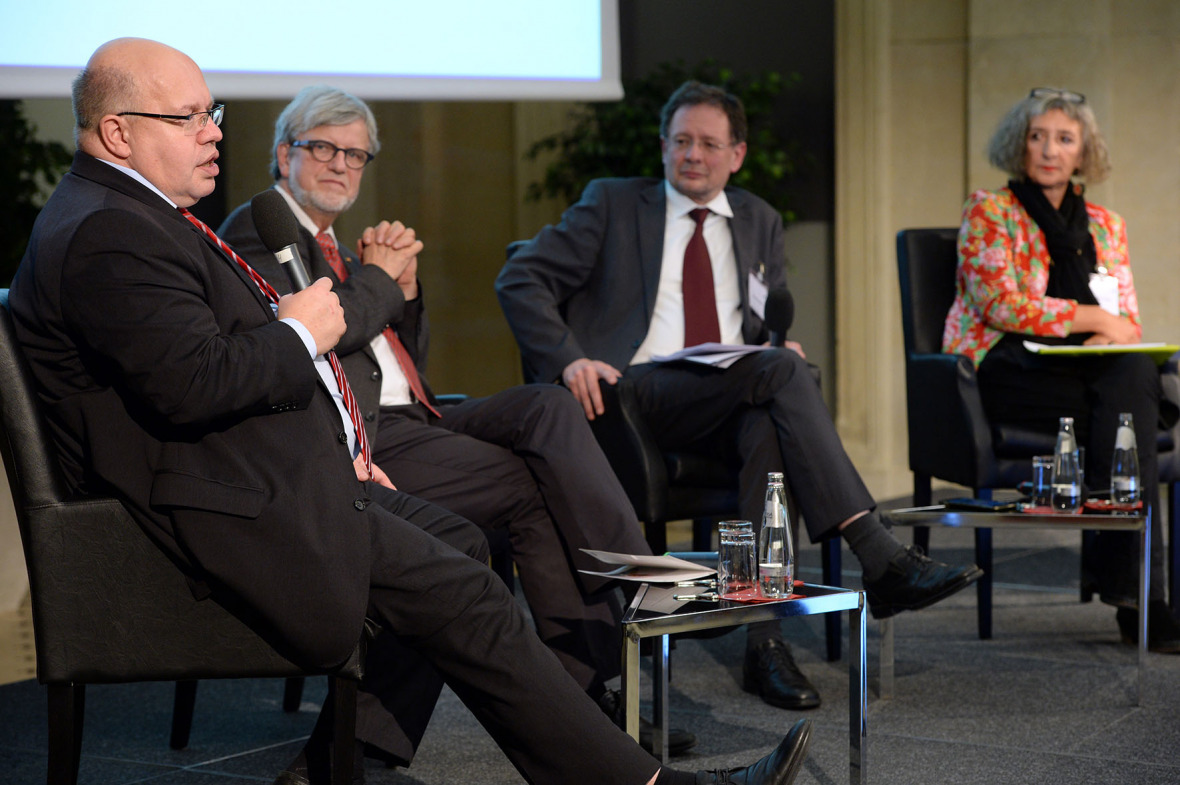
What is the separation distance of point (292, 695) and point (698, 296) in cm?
141

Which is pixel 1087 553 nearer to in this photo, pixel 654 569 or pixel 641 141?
pixel 654 569

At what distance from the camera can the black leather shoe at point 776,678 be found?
261cm

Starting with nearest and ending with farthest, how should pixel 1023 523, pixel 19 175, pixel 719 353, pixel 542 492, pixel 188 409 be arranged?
pixel 188 409
pixel 542 492
pixel 1023 523
pixel 719 353
pixel 19 175

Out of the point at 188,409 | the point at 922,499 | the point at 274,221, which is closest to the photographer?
the point at 188,409

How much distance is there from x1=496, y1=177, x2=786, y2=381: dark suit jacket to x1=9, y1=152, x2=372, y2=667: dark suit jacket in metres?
1.53

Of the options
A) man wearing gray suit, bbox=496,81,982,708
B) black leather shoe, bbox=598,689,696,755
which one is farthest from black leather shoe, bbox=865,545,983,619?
black leather shoe, bbox=598,689,696,755

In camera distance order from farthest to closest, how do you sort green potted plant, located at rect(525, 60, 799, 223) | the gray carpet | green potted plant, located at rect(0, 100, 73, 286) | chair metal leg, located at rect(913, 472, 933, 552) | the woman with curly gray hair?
green potted plant, located at rect(525, 60, 799, 223) → green potted plant, located at rect(0, 100, 73, 286) → chair metal leg, located at rect(913, 472, 933, 552) → the woman with curly gray hair → the gray carpet

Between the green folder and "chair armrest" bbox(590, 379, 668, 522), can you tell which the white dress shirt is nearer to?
"chair armrest" bbox(590, 379, 668, 522)

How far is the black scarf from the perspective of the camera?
3.47m

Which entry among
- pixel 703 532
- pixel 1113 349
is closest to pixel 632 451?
pixel 703 532

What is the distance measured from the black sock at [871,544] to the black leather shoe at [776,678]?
10.9 inches

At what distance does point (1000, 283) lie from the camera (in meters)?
3.36

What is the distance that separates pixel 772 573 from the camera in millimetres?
1909

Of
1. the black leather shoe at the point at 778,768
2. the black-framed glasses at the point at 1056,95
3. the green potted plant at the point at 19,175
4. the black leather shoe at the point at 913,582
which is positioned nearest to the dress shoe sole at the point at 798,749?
the black leather shoe at the point at 778,768
